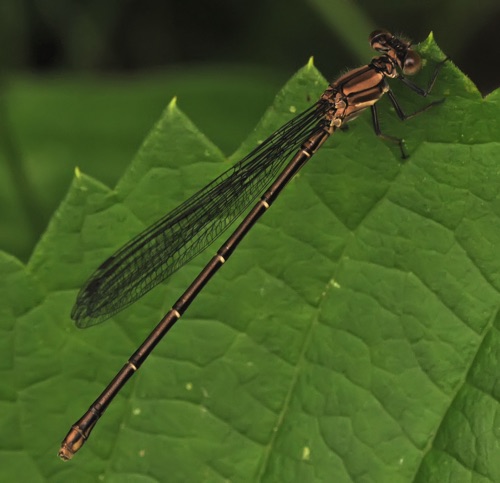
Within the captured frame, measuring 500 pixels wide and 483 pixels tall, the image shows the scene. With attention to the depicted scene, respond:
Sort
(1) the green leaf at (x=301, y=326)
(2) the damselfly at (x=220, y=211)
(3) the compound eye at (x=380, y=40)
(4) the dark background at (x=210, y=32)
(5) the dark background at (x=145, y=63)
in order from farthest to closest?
1. (4) the dark background at (x=210, y=32)
2. (5) the dark background at (x=145, y=63)
3. (3) the compound eye at (x=380, y=40)
4. (2) the damselfly at (x=220, y=211)
5. (1) the green leaf at (x=301, y=326)

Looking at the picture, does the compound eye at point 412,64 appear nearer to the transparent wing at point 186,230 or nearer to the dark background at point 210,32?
the transparent wing at point 186,230

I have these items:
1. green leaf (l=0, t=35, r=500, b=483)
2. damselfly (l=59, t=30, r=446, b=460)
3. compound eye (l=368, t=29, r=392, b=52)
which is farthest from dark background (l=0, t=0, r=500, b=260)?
green leaf (l=0, t=35, r=500, b=483)

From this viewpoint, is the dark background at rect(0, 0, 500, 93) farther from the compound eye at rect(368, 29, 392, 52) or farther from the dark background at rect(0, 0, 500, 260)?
the compound eye at rect(368, 29, 392, 52)

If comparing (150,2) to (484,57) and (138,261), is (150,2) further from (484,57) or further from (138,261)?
(138,261)

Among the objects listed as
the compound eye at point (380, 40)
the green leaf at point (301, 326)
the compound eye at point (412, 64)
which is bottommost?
the green leaf at point (301, 326)

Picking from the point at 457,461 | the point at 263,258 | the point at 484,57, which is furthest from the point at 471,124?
the point at 484,57

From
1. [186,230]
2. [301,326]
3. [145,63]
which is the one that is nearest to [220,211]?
[186,230]

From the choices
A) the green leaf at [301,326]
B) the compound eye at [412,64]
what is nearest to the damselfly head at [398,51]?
the compound eye at [412,64]

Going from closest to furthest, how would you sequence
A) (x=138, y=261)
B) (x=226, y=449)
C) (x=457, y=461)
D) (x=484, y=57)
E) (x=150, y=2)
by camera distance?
1. (x=457, y=461)
2. (x=226, y=449)
3. (x=138, y=261)
4. (x=484, y=57)
5. (x=150, y=2)
